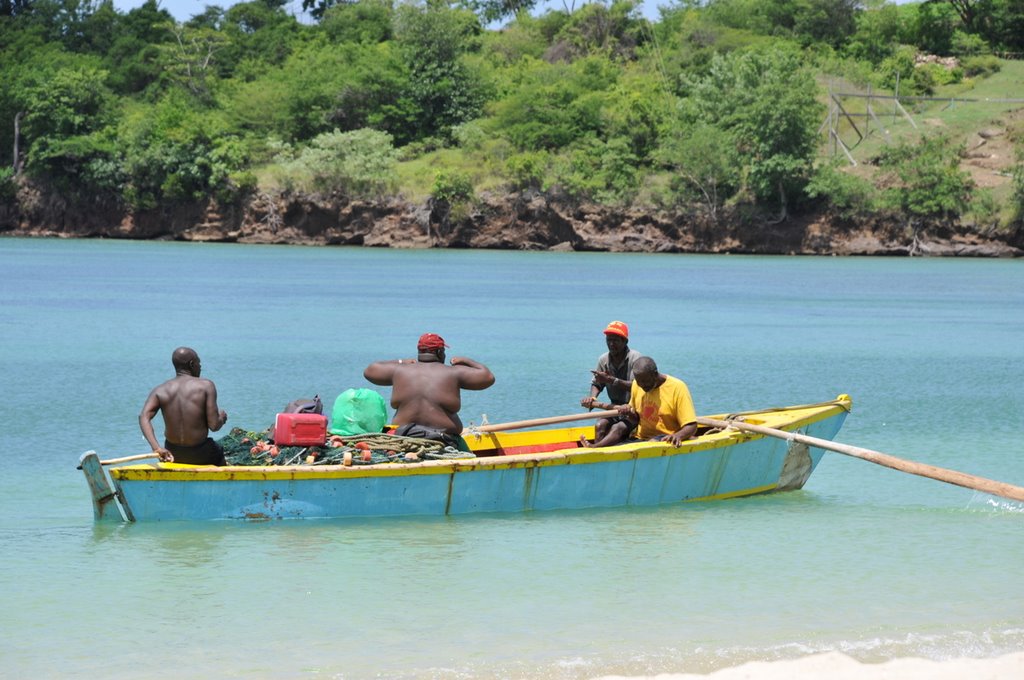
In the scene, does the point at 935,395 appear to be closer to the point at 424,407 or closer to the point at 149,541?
the point at 424,407

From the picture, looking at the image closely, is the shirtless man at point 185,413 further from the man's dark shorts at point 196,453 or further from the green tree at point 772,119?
the green tree at point 772,119

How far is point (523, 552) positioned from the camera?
10781 mm

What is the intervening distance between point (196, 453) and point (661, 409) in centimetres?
398

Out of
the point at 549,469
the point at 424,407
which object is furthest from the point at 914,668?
the point at 424,407

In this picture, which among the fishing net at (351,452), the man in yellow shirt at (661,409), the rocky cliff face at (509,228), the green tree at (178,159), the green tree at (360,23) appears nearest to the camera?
the fishing net at (351,452)

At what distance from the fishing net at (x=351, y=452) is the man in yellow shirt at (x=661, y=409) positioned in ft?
5.32

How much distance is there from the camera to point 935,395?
21578 millimetres

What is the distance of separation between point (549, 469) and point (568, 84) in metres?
64.8

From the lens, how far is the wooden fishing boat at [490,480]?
10.7m

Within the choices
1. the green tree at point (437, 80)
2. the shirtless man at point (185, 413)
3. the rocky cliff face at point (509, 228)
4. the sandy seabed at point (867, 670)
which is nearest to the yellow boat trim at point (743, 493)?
the sandy seabed at point (867, 670)

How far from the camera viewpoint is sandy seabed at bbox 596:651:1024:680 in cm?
776

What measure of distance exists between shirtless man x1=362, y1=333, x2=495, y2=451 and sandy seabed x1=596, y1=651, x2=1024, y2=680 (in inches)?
156

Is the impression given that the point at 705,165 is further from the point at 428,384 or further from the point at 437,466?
the point at 437,466

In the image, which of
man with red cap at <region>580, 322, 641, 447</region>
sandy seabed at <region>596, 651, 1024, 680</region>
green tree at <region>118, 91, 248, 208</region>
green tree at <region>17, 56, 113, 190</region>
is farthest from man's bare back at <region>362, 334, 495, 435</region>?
green tree at <region>17, 56, 113, 190</region>
